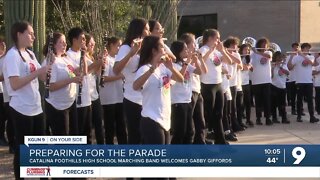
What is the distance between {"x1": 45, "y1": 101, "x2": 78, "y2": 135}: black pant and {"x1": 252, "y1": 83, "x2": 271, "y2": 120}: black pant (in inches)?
234

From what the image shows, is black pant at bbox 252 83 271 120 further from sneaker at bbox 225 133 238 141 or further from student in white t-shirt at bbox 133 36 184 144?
student in white t-shirt at bbox 133 36 184 144

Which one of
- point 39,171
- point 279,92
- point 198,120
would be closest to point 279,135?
point 279,92

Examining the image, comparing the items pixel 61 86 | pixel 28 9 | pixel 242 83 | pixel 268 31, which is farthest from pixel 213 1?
pixel 61 86

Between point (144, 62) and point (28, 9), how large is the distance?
3.78m

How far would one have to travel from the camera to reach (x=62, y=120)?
5.42 m

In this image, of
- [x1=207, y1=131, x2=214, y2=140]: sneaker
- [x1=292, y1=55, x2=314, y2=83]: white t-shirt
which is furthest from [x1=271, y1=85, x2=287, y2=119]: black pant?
[x1=207, y1=131, x2=214, y2=140]: sneaker

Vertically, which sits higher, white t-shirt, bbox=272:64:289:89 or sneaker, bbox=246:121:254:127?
white t-shirt, bbox=272:64:289:89

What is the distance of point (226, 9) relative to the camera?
82.7 ft

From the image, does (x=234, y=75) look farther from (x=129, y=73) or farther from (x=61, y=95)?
(x=61, y=95)

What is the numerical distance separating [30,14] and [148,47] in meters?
3.79

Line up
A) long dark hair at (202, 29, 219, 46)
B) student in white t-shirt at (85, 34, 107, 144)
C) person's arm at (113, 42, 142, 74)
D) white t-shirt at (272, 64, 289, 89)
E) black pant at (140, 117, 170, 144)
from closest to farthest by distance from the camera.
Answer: black pant at (140, 117, 170, 144)
person's arm at (113, 42, 142, 74)
student in white t-shirt at (85, 34, 107, 144)
long dark hair at (202, 29, 219, 46)
white t-shirt at (272, 64, 289, 89)

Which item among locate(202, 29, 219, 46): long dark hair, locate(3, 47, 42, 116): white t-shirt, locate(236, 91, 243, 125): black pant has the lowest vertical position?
locate(236, 91, 243, 125): black pant

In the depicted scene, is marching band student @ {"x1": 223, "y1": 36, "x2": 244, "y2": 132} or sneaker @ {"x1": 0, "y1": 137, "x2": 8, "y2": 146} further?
marching band student @ {"x1": 223, "y1": 36, "x2": 244, "y2": 132}

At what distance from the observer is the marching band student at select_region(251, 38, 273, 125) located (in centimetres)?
1052
